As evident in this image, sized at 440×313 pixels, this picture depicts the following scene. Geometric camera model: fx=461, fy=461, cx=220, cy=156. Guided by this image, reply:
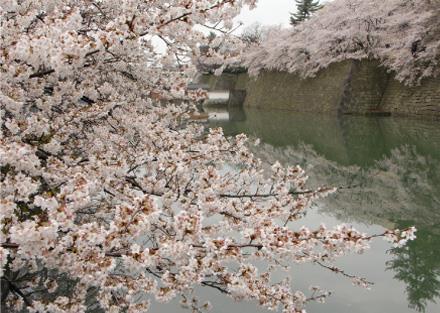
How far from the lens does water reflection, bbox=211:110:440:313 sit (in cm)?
607

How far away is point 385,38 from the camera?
84.9ft

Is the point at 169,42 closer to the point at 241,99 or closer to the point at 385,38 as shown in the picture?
the point at 385,38

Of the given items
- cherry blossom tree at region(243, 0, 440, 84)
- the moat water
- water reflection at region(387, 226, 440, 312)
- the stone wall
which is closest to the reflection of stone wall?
the stone wall

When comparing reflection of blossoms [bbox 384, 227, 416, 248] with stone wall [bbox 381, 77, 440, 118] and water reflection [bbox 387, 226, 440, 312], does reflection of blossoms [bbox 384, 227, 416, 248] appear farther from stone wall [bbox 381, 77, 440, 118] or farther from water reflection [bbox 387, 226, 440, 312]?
stone wall [bbox 381, 77, 440, 118]

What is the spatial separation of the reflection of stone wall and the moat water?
112 inches

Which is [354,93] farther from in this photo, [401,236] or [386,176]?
[401,236]

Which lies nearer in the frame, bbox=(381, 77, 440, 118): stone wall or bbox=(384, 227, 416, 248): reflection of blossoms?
bbox=(384, 227, 416, 248): reflection of blossoms

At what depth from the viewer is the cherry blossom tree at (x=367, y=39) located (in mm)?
22031

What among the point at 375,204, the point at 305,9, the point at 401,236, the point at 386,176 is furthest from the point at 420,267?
the point at 305,9

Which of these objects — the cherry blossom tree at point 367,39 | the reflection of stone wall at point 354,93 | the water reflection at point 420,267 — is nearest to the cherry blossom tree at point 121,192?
the water reflection at point 420,267

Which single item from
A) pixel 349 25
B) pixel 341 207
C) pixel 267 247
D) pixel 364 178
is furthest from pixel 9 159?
pixel 349 25

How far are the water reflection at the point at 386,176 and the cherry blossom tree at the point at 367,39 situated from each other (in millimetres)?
3576

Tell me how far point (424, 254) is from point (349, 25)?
2424 cm

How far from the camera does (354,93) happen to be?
27.7 m
